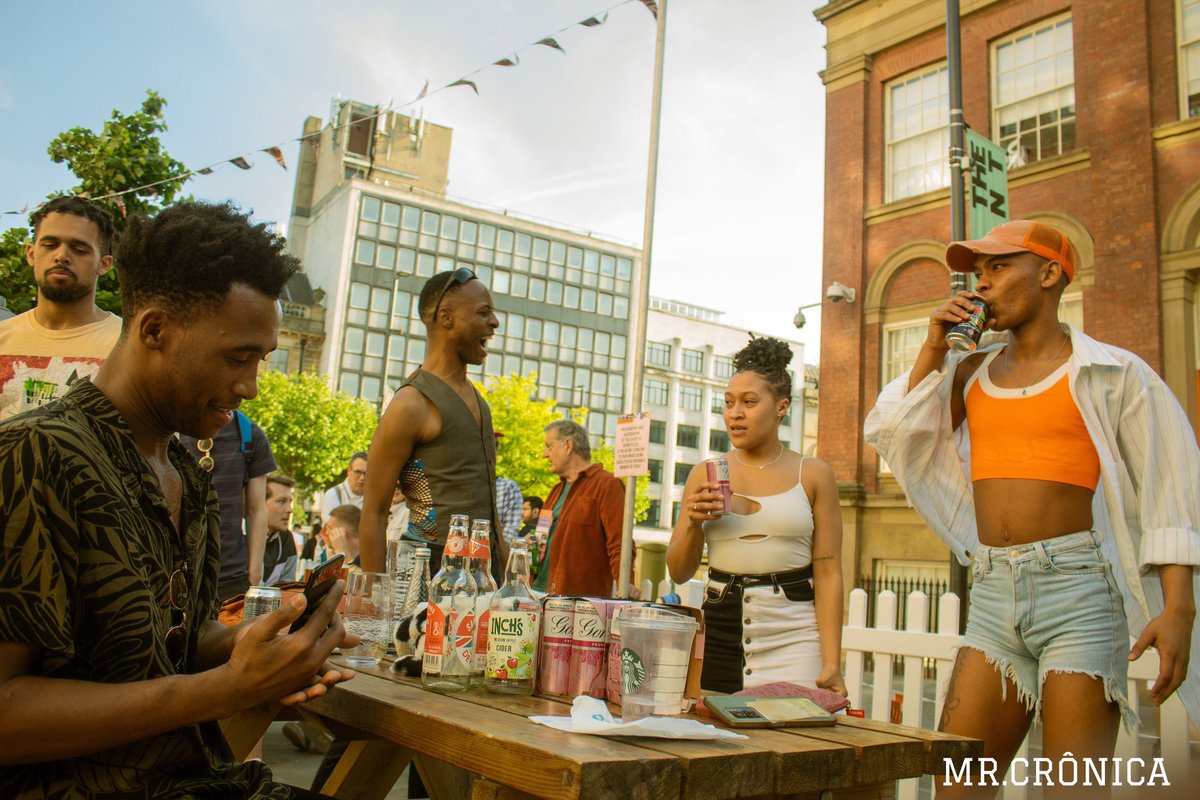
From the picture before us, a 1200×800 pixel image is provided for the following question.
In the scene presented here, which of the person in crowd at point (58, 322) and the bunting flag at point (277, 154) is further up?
the bunting flag at point (277, 154)

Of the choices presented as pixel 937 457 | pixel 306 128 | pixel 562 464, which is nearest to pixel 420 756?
pixel 937 457

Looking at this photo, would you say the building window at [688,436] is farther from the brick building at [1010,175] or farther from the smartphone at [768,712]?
the smartphone at [768,712]

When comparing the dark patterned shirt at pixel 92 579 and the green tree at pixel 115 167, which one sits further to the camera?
the green tree at pixel 115 167

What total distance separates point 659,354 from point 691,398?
4101mm

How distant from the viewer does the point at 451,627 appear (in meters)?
2.17

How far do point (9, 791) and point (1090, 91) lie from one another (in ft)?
49.8

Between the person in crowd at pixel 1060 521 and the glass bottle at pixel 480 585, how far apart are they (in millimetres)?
1744

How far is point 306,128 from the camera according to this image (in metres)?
68.4

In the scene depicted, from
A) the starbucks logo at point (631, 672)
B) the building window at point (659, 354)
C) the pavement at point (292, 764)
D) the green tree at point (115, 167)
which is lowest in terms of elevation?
the pavement at point (292, 764)

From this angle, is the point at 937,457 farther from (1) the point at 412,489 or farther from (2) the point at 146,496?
(2) the point at 146,496

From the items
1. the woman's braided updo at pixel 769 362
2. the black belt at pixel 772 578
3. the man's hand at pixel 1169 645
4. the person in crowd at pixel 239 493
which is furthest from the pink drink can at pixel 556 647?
the person in crowd at pixel 239 493

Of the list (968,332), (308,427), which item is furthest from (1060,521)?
(308,427)

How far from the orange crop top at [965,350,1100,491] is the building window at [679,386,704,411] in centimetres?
6117

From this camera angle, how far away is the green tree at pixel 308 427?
39.0 metres
